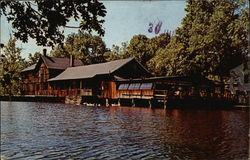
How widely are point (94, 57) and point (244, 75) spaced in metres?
54.6

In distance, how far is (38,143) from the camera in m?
12.0

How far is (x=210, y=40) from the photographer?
1458 inches

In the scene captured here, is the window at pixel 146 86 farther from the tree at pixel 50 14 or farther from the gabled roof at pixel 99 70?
the tree at pixel 50 14

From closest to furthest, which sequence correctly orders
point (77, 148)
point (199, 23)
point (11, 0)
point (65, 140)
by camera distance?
point (11, 0) < point (77, 148) < point (65, 140) < point (199, 23)

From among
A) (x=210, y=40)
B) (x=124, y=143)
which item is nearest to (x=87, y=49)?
(x=210, y=40)

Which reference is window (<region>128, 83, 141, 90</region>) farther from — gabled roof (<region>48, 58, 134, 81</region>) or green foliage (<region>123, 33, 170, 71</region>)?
green foliage (<region>123, 33, 170, 71</region>)

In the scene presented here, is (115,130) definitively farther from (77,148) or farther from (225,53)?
(225,53)

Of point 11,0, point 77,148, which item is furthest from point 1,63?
point 77,148

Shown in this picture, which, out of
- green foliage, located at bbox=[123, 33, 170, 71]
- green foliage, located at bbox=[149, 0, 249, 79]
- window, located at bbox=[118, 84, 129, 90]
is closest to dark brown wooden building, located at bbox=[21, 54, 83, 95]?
green foliage, located at bbox=[123, 33, 170, 71]

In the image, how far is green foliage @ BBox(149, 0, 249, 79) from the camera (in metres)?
37.1

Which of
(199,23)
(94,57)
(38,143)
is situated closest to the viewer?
(38,143)

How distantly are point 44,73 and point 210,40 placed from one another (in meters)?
39.4

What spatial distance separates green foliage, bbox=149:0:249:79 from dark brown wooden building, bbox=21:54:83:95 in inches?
1148

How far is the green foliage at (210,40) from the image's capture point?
37.1 meters
